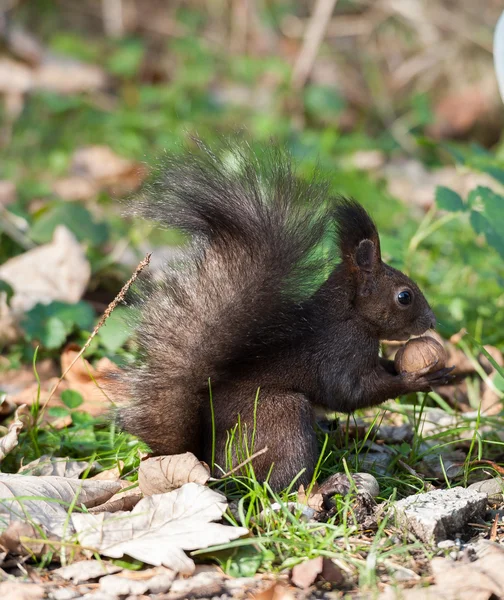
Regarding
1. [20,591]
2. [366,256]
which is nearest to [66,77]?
[366,256]

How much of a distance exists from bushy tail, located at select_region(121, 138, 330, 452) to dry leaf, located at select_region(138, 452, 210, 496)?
10 cm

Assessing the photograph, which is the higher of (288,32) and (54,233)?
(288,32)

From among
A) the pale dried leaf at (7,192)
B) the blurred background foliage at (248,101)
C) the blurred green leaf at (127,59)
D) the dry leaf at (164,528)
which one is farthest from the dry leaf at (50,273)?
the blurred green leaf at (127,59)

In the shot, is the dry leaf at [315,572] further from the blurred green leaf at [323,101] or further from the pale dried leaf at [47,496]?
the blurred green leaf at [323,101]

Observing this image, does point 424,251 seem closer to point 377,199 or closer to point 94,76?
point 377,199

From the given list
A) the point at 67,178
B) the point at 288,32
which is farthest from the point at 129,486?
the point at 288,32

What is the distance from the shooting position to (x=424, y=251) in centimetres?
497

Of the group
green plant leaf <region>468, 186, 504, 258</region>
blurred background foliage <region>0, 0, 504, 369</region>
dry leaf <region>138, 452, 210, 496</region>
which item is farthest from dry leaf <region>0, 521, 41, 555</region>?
blurred background foliage <region>0, 0, 504, 369</region>

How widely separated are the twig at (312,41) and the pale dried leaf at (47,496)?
505 centimetres

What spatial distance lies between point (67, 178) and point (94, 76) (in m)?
1.67

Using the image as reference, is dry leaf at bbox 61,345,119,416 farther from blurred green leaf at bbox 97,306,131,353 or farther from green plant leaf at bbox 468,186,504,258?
green plant leaf at bbox 468,186,504,258

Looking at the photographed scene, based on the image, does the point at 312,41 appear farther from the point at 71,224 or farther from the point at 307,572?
the point at 307,572

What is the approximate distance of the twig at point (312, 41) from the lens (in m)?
6.69

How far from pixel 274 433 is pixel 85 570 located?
2.16 ft
